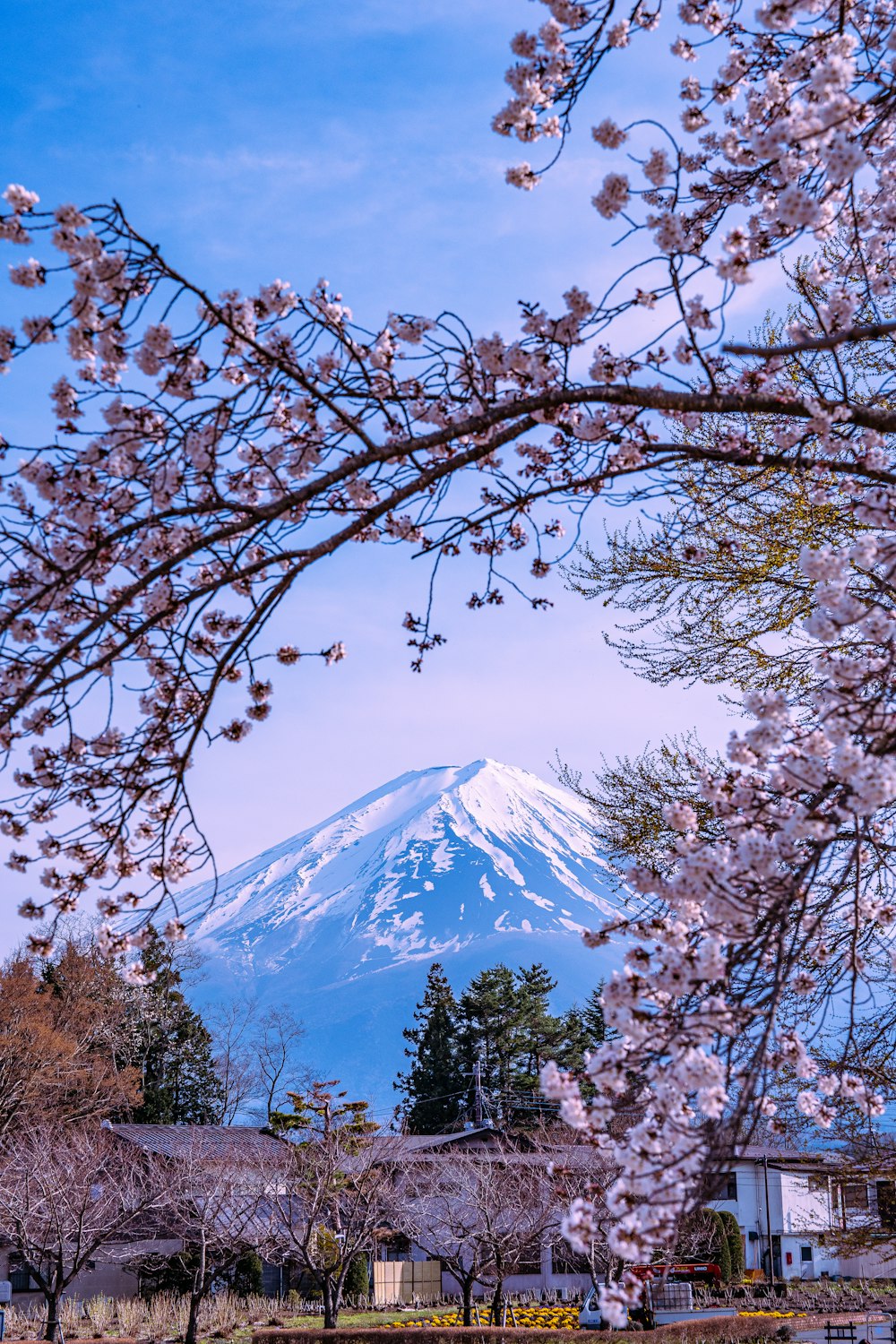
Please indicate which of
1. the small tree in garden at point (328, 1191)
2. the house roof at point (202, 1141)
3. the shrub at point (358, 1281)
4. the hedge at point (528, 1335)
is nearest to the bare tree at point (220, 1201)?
the house roof at point (202, 1141)

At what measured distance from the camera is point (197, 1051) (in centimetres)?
3600

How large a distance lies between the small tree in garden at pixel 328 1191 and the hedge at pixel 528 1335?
0.92 meters

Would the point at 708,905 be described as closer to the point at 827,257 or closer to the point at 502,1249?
the point at 827,257

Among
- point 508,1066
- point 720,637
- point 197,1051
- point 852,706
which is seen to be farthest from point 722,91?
point 508,1066

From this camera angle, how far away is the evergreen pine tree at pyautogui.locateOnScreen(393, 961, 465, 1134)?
1645 inches

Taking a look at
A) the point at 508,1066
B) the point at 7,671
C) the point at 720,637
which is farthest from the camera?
the point at 508,1066

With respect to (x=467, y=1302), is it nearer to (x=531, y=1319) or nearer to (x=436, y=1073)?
(x=531, y=1319)

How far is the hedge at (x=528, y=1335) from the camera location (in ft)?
49.1

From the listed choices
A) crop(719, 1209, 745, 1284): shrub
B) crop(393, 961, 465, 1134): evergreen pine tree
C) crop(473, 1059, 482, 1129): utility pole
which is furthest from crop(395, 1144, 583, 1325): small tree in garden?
crop(393, 961, 465, 1134): evergreen pine tree

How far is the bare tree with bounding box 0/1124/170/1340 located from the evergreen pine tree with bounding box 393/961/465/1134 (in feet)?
68.4

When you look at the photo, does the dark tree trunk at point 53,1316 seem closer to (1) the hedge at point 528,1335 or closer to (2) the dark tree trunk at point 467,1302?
(1) the hedge at point 528,1335

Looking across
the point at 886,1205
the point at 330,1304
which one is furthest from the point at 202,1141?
the point at 886,1205

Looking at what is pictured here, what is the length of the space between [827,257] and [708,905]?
21.6 feet

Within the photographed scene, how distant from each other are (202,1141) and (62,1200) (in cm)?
509
